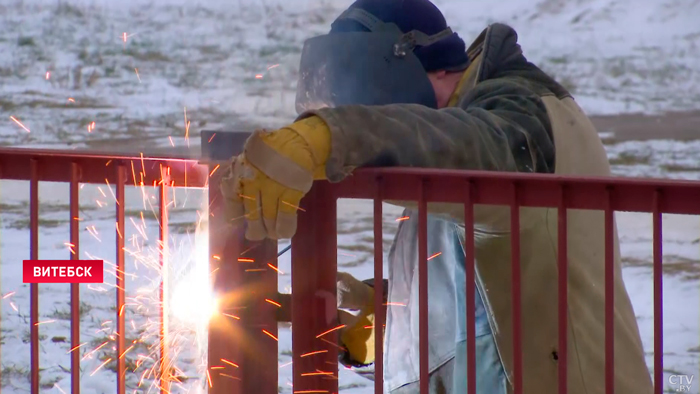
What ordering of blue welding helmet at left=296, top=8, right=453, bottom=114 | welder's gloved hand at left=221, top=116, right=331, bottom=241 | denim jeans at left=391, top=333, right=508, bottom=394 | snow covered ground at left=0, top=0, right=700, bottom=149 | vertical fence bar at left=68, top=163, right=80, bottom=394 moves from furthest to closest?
snow covered ground at left=0, top=0, right=700, bottom=149 → blue welding helmet at left=296, top=8, right=453, bottom=114 → denim jeans at left=391, top=333, right=508, bottom=394 → vertical fence bar at left=68, top=163, right=80, bottom=394 → welder's gloved hand at left=221, top=116, right=331, bottom=241

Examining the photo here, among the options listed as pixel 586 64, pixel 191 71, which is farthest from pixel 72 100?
pixel 586 64

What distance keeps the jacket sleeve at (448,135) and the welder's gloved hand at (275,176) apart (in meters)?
0.06

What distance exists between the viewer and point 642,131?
882cm

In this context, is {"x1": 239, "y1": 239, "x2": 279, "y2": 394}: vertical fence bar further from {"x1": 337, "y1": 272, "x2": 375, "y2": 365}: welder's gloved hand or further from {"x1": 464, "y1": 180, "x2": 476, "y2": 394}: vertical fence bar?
{"x1": 464, "y1": 180, "x2": 476, "y2": 394}: vertical fence bar

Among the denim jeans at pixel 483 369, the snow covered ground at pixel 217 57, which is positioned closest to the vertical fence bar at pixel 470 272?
the denim jeans at pixel 483 369

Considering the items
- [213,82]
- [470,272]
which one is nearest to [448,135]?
[470,272]

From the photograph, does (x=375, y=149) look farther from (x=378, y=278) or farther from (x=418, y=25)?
(x=418, y=25)

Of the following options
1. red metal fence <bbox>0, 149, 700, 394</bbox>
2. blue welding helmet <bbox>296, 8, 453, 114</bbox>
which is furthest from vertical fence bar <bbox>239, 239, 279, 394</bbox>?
blue welding helmet <bbox>296, 8, 453, 114</bbox>

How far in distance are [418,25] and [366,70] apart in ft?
0.79

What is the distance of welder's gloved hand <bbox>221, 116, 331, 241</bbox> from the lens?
1757 mm

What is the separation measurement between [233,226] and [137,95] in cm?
812

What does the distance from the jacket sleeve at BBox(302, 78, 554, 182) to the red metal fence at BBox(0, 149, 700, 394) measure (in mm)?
62

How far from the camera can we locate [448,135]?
6.45 ft

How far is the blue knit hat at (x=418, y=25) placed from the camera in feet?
8.56
